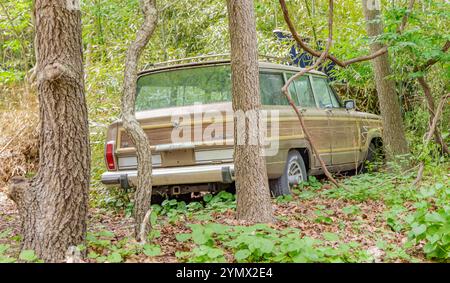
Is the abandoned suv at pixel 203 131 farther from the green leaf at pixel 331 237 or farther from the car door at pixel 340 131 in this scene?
the green leaf at pixel 331 237

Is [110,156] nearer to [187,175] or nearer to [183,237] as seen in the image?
[187,175]

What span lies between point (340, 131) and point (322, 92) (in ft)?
2.21

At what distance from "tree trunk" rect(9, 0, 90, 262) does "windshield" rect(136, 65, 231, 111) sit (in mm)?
2941

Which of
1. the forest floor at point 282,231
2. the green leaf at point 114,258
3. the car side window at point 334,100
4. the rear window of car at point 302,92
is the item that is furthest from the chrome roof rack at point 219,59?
the green leaf at point 114,258

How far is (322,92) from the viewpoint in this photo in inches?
378

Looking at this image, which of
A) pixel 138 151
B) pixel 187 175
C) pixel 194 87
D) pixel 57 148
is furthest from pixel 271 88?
pixel 57 148

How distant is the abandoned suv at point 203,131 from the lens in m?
7.26

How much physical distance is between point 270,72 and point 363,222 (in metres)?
2.64

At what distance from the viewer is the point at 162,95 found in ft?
26.4

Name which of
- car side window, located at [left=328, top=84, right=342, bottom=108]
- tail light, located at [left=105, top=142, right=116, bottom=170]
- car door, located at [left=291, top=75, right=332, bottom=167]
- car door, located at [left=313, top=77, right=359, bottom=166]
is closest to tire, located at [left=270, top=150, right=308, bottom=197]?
car door, located at [left=291, top=75, right=332, bottom=167]

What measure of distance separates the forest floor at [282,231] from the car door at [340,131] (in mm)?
873

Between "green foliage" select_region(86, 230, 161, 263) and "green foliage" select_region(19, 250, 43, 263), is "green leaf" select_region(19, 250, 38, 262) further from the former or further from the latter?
"green foliage" select_region(86, 230, 161, 263)

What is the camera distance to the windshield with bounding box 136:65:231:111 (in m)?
7.68
